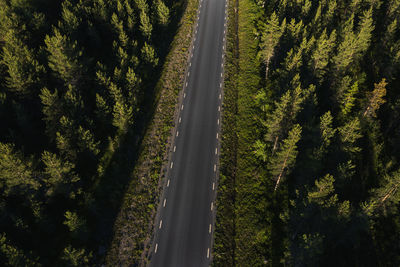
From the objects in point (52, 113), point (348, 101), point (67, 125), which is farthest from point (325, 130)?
point (52, 113)

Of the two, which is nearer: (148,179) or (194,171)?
(148,179)

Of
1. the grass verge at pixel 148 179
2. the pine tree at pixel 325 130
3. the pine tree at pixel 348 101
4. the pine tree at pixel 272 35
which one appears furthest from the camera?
the pine tree at pixel 272 35

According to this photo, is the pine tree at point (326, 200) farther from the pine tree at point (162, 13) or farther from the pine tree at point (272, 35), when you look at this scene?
the pine tree at point (162, 13)

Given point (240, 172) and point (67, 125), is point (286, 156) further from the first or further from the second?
point (67, 125)

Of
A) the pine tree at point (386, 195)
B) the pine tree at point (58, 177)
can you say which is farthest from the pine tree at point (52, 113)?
the pine tree at point (386, 195)

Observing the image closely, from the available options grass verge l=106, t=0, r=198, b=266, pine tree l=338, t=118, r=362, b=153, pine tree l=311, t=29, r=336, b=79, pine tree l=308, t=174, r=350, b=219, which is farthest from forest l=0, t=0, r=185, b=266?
pine tree l=338, t=118, r=362, b=153

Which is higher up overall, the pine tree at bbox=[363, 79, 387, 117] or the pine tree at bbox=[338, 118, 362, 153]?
the pine tree at bbox=[363, 79, 387, 117]

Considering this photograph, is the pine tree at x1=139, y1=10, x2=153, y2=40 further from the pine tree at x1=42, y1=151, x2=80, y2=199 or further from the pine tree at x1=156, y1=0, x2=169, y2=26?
the pine tree at x1=42, y1=151, x2=80, y2=199
